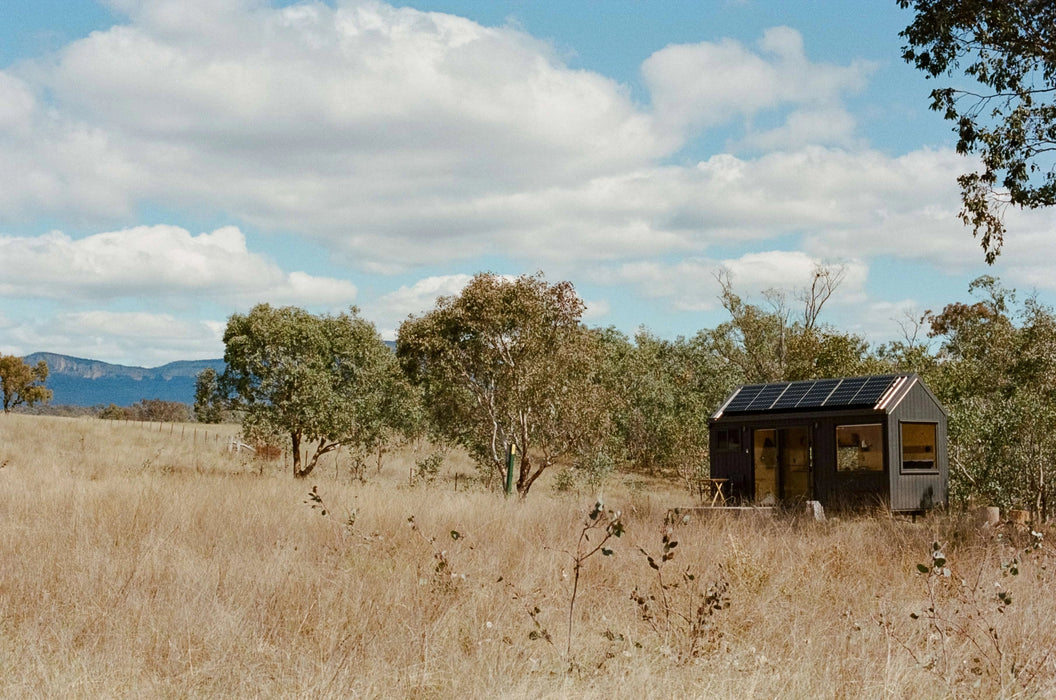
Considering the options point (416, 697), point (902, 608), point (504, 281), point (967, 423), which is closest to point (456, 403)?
point (504, 281)

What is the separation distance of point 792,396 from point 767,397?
76 cm

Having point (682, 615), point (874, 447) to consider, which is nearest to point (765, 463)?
point (874, 447)

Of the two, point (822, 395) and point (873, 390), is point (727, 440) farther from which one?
point (873, 390)

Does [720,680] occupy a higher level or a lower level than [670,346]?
lower

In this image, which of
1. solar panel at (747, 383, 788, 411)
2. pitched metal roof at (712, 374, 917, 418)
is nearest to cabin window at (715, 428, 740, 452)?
pitched metal roof at (712, 374, 917, 418)

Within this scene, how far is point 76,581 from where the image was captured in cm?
669

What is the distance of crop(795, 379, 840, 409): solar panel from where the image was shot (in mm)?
20984

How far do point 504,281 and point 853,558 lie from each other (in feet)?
50.8

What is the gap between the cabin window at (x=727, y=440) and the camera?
899 inches

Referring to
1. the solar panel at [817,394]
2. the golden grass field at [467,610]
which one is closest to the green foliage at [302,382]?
the solar panel at [817,394]

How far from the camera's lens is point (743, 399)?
23.0 m

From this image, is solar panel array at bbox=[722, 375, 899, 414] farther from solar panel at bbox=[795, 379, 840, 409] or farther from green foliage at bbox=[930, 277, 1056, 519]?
green foliage at bbox=[930, 277, 1056, 519]

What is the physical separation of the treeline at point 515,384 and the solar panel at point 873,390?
3.86m

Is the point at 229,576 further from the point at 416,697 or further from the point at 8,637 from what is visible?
the point at 416,697
